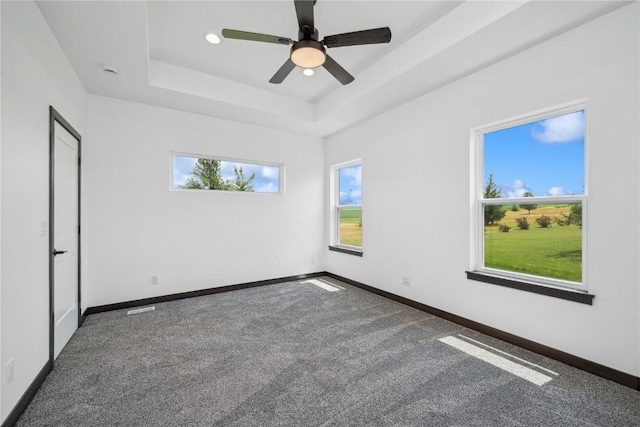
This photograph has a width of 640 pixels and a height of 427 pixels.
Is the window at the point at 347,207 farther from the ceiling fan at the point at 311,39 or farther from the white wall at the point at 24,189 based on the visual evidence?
the white wall at the point at 24,189

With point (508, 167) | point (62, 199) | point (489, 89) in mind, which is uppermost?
point (489, 89)

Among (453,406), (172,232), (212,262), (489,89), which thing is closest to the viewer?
(453,406)

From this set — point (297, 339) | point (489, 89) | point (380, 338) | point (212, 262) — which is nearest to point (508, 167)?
point (489, 89)

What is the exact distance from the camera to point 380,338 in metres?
2.70

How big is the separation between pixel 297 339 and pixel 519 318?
210 cm

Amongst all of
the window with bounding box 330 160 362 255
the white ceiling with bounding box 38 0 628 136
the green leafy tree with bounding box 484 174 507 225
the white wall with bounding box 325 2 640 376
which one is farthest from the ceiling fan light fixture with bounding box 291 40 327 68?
the window with bounding box 330 160 362 255

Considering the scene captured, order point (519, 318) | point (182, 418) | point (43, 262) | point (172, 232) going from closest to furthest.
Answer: point (182, 418), point (43, 262), point (519, 318), point (172, 232)

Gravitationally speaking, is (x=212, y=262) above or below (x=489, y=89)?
below

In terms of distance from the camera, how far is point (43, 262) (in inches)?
80.7

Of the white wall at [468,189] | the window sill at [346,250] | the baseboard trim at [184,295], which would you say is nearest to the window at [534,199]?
the white wall at [468,189]

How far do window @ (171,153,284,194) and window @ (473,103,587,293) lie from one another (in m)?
3.18

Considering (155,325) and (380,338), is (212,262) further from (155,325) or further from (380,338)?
(380,338)

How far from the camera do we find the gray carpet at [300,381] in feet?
5.47

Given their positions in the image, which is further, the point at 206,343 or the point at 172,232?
the point at 172,232
